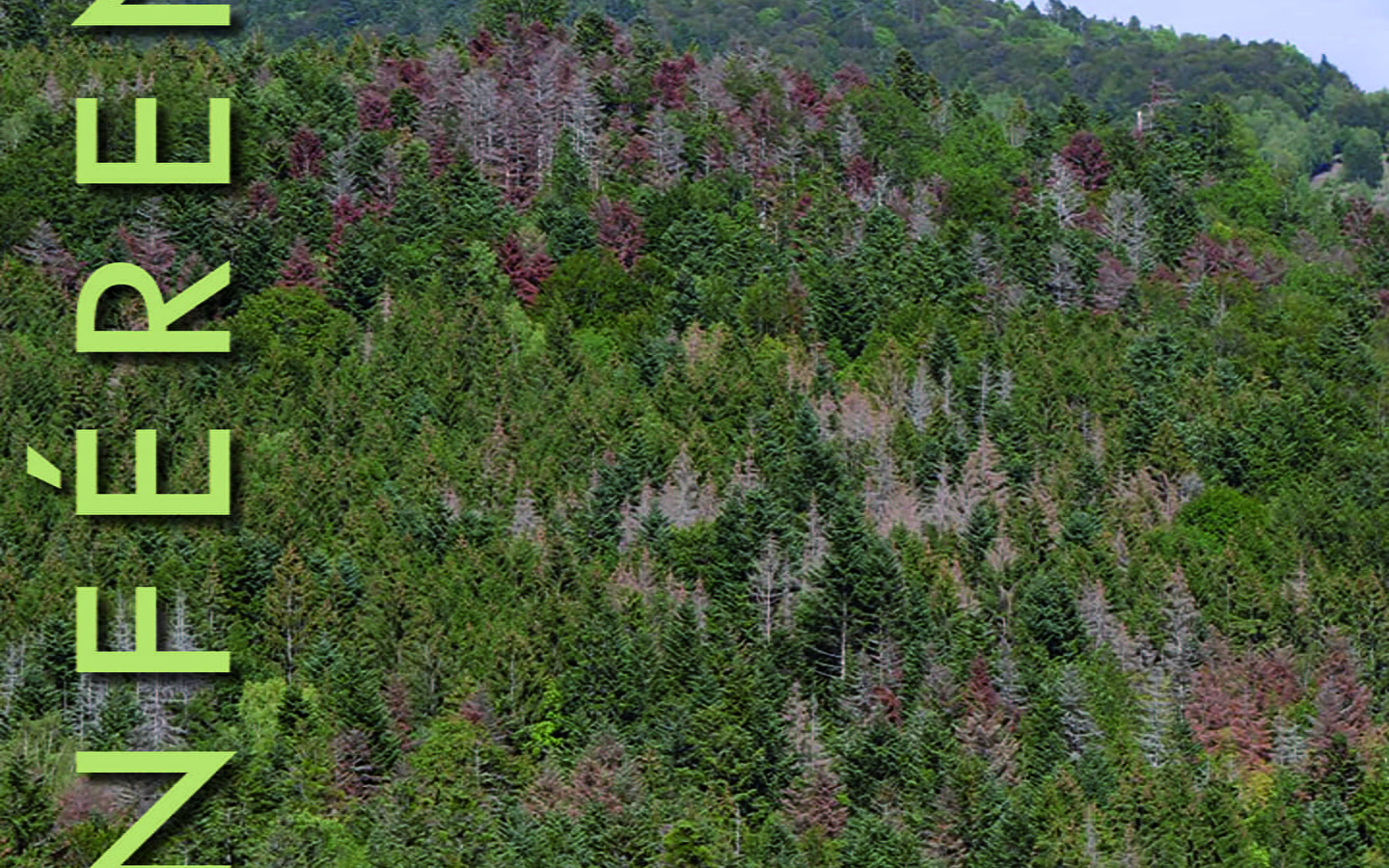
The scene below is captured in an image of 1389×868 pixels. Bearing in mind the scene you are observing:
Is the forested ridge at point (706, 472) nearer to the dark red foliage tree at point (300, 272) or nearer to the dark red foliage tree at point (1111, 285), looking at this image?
the dark red foliage tree at point (1111, 285)

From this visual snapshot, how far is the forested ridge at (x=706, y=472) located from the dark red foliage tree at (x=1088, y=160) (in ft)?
0.68

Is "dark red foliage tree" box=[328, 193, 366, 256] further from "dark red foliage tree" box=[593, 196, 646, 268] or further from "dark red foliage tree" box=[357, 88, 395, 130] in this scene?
"dark red foliage tree" box=[593, 196, 646, 268]

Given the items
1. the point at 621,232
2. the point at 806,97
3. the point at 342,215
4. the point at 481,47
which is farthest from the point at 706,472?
the point at 481,47

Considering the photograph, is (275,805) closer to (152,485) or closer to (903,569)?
(903,569)

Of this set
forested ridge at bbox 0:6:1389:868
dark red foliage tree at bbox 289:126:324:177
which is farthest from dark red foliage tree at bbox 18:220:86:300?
dark red foliage tree at bbox 289:126:324:177

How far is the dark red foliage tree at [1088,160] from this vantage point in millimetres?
169750

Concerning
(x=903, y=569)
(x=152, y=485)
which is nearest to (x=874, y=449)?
(x=903, y=569)

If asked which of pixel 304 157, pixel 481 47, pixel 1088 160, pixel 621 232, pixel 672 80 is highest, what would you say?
pixel 481 47

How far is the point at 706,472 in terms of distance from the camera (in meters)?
125

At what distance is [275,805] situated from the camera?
9038cm

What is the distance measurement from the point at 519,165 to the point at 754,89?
20144 mm

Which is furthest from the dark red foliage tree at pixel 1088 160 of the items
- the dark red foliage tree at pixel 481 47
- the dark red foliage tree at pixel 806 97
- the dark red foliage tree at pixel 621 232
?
the dark red foliage tree at pixel 481 47

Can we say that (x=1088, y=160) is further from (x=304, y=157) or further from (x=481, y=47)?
(x=304, y=157)

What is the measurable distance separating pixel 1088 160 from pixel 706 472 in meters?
A: 56.9
